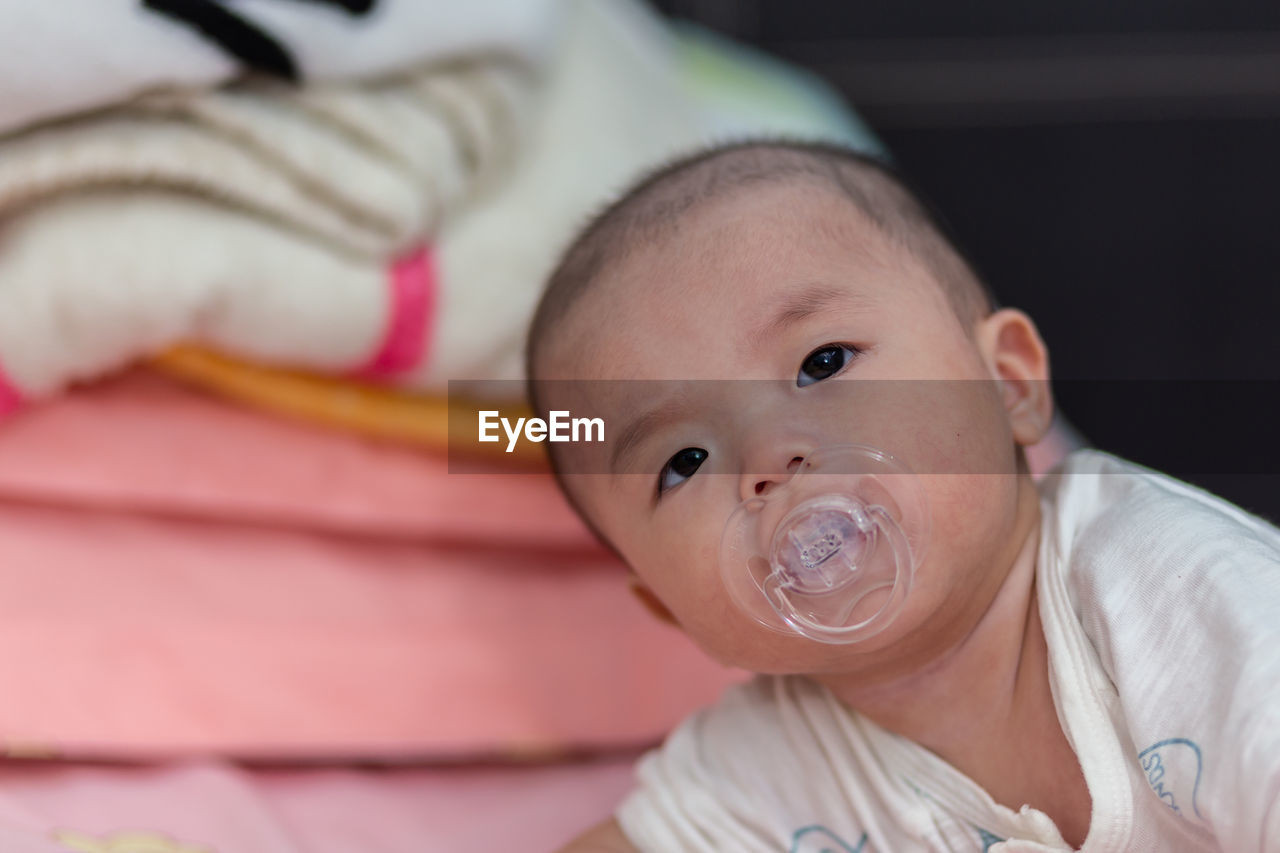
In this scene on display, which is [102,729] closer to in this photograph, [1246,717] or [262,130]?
[262,130]

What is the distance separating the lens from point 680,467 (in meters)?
0.74

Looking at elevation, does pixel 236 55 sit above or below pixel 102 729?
above

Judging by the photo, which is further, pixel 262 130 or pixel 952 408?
pixel 262 130

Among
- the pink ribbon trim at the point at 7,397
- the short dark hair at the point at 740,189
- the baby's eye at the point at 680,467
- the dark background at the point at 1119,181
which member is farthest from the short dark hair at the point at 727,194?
the dark background at the point at 1119,181

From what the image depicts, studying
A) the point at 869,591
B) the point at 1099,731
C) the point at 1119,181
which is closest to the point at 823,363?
the point at 869,591

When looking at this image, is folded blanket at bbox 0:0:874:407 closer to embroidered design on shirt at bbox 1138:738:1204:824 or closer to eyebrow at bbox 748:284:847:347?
eyebrow at bbox 748:284:847:347

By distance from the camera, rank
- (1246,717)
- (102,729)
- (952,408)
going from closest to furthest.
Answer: (1246,717)
(952,408)
(102,729)

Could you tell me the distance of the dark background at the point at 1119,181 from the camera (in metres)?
1.37

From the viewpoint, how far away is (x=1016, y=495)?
0.75 meters

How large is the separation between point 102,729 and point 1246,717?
29.4 inches

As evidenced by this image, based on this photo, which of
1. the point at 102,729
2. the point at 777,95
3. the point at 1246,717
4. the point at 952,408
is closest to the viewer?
the point at 1246,717

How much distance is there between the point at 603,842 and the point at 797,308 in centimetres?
37

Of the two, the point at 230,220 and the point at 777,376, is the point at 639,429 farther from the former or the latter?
the point at 230,220

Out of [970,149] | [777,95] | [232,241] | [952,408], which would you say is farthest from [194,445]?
[970,149]
